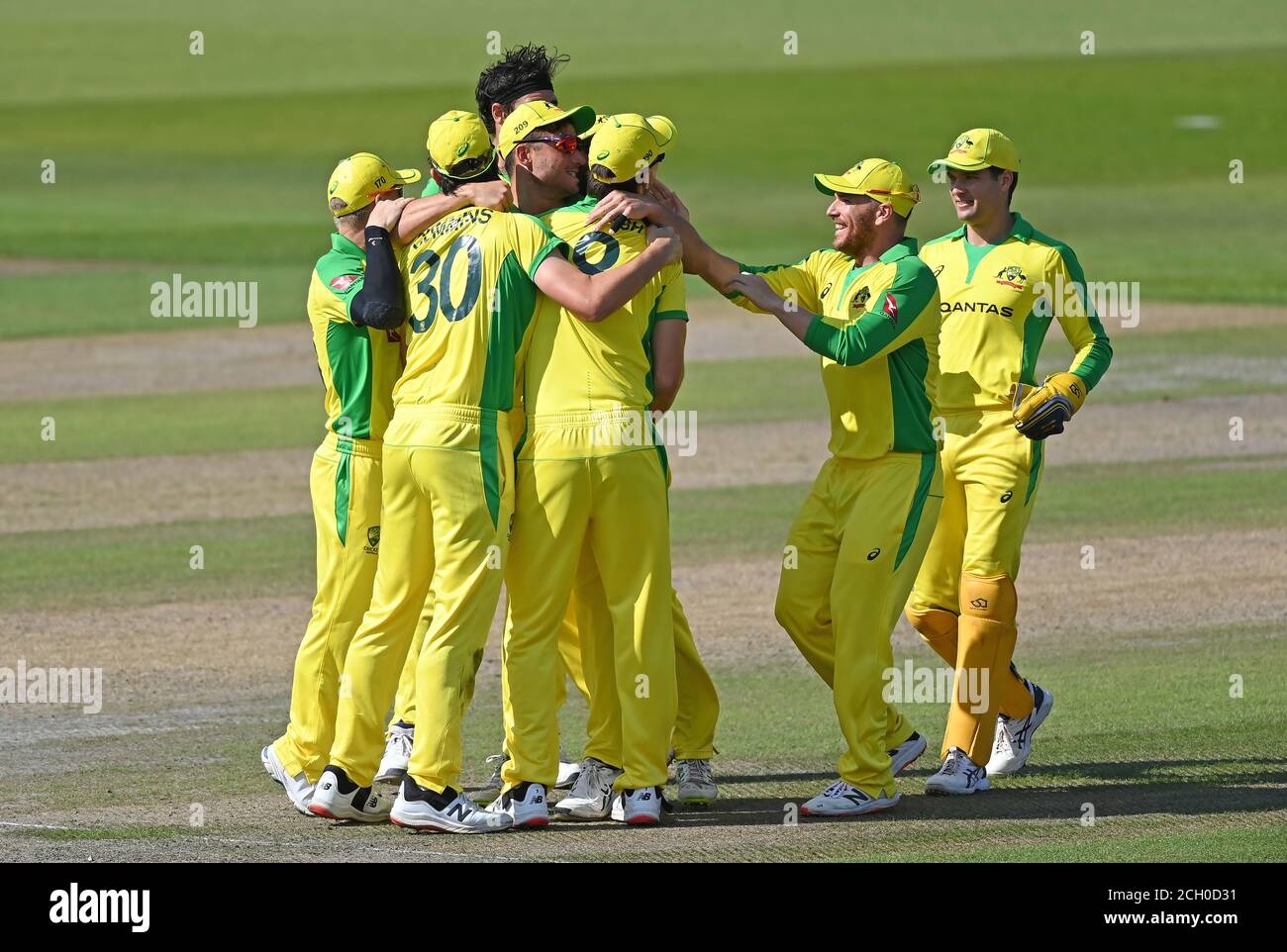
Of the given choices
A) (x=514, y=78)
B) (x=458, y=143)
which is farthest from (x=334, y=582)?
(x=514, y=78)

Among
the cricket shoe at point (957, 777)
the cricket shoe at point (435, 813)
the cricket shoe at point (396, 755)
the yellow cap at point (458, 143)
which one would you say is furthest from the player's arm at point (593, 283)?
the cricket shoe at point (957, 777)

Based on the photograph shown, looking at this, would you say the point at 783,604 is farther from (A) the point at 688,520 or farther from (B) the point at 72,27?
(B) the point at 72,27

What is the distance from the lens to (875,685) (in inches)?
336

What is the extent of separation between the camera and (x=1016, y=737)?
9547 millimetres

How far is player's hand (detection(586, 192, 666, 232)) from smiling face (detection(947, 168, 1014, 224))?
1872 millimetres

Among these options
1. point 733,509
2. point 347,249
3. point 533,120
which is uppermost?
point 533,120

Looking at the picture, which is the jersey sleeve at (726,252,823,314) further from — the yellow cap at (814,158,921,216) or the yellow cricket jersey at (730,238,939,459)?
the yellow cap at (814,158,921,216)

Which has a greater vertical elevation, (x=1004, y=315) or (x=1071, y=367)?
(x=1004, y=315)

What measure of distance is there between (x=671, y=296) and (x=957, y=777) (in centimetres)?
242

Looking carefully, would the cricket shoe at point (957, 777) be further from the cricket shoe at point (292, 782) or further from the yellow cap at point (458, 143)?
the yellow cap at point (458, 143)

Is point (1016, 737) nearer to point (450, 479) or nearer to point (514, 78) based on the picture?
point (450, 479)

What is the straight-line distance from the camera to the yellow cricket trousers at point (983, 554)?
363 inches

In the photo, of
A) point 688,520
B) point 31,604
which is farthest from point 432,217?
point 688,520
